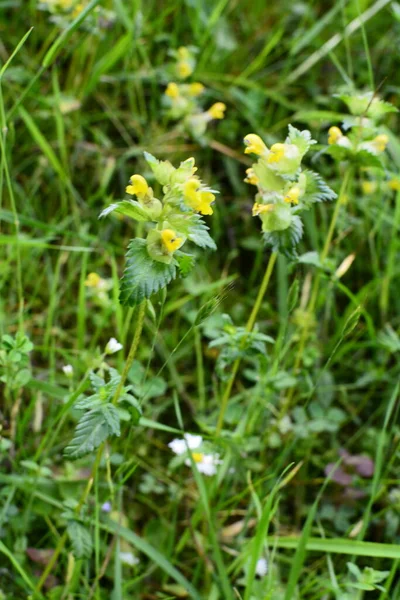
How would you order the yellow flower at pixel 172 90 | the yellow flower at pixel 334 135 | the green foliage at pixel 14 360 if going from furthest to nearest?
the yellow flower at pixel 172 90
the yellow flower at pixel 334 135
the green foliage at pixel 14 360

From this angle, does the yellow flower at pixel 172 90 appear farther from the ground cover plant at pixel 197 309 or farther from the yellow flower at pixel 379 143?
the yellow flower at pixel 379 143

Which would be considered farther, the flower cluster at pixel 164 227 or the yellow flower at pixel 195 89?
the yellow flower at pixel 195 89

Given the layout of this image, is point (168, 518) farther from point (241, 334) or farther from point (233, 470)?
point (241, 334)

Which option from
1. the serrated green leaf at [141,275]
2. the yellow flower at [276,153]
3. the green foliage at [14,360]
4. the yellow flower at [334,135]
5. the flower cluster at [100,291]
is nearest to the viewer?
the serrated green leaf at [141,275]

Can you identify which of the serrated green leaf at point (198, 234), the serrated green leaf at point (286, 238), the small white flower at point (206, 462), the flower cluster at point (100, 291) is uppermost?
the serrated green leaf at point (198, 234)

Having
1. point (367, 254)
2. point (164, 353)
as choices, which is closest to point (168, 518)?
point (164, 353)

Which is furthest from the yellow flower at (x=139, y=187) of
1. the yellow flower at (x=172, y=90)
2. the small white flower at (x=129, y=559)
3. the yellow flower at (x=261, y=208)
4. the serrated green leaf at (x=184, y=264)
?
the yellow flower at (x=172, y=90)

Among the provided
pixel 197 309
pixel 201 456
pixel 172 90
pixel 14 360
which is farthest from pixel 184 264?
pixel 172 90

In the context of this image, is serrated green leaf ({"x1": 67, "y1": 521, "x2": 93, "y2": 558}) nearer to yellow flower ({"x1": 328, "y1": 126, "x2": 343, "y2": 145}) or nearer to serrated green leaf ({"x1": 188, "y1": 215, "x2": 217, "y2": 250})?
serrated green leaf ({"x1": 188, "y1": 215, "x2": 217, "y2": 250})
